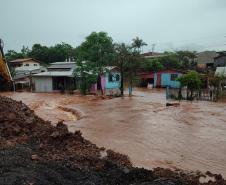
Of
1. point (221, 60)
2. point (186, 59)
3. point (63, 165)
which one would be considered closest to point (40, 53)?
point (186, 59)

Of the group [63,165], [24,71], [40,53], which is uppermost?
[40,53]

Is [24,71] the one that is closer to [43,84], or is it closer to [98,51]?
[43,84]

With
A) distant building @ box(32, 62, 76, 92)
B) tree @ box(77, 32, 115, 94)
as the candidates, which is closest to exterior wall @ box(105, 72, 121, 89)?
distant building @ box(32, 62, 76, 92)

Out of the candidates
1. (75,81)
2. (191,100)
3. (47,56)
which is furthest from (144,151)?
(47,56)

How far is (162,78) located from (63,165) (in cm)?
3968

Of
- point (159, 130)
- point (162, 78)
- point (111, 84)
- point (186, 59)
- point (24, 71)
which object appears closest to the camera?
point (159, 130)

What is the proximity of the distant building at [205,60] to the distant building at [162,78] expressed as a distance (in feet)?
44.4

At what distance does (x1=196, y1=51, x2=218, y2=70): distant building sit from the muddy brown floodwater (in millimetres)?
33621

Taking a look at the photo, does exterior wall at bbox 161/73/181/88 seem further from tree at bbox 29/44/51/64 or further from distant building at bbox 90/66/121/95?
tree at bbox 29/44/51/64

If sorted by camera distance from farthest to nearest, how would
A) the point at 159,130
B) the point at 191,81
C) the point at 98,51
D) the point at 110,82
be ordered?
1. the point at 110,82
2. the point at 98,51
3. the point at 191,81
4. the point at 159,130

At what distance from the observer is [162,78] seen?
154 ft

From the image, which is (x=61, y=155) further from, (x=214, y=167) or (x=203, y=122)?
(x=203, y=122)

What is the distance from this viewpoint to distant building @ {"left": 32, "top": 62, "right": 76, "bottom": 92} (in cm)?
3962

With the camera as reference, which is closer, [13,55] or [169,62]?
[169,62]
